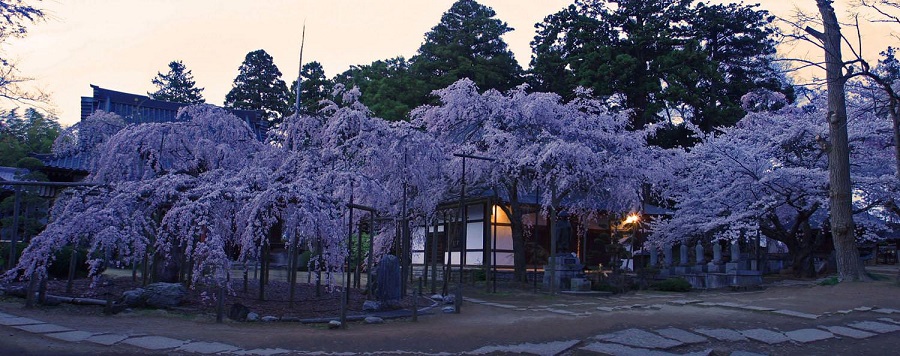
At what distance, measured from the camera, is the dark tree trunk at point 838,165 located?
16.6m

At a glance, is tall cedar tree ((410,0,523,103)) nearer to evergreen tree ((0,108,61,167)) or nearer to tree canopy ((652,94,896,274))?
tree canopy ((652,94,896,274))

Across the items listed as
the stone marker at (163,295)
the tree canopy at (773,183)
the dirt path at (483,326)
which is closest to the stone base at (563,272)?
the tree canopy at (773,183)

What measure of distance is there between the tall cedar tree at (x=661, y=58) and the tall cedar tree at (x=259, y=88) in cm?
2088

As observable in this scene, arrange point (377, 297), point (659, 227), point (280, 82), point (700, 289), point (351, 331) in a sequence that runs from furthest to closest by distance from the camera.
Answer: point (280, 82)
point (659, 227)
point (700, 289)
point (377, 297)
point (351, 331)

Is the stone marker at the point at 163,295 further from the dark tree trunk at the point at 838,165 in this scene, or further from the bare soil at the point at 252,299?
the dark tree trunk at the point at 838,165

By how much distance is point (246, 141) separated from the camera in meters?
14.9

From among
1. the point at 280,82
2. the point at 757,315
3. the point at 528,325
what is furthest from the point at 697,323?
the point at 280,82

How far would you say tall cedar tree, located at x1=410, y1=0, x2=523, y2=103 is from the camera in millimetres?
32219

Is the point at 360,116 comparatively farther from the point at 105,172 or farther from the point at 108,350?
the point at 108,350

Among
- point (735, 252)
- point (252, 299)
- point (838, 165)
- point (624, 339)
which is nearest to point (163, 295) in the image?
point (252, 299)

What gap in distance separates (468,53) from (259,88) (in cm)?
1965

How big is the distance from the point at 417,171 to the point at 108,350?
8.40 metres

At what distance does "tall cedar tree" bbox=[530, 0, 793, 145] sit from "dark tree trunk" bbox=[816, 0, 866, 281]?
1263 centimetres

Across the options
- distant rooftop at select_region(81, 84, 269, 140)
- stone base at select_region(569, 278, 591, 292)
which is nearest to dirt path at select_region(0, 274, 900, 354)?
stone base at select_region(569, 278, 591, 292)
